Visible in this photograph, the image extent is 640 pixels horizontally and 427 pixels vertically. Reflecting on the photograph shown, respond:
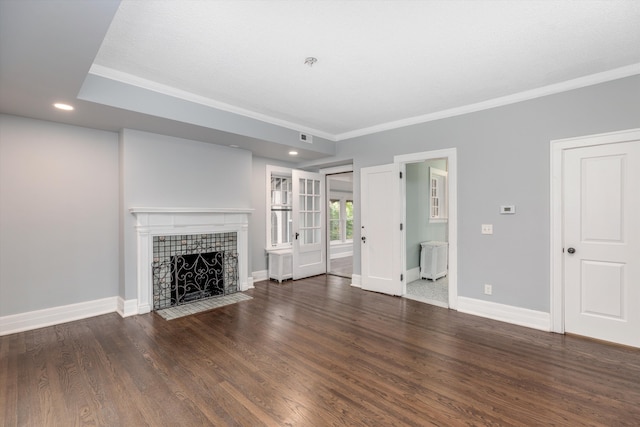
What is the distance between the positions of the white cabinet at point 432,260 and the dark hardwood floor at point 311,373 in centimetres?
185

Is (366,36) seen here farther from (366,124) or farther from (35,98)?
(35,98)

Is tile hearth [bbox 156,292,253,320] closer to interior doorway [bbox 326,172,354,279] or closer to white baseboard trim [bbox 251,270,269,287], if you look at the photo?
white baseboard trim [bbox 251,270,269,287]

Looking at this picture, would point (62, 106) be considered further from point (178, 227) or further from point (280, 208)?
point (280, 208)

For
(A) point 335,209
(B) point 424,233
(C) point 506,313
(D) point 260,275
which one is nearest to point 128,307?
(D) point 260,275

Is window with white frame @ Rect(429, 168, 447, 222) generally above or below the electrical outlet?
above

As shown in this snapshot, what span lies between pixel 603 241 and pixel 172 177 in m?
5.27

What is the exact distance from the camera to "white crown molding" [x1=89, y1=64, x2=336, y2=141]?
2.82 meters

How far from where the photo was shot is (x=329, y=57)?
262 cm

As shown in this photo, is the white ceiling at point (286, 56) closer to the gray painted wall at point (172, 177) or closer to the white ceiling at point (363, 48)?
the white ceiling at point (363, 48)

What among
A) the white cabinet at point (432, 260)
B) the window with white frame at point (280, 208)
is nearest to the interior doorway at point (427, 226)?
the white cabinet at point (432, 260)

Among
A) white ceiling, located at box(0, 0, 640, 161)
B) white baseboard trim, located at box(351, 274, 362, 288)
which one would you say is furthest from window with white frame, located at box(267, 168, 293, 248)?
white ceiling, located at box(0, 0, 640, 161)

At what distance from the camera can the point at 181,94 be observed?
3.34 m

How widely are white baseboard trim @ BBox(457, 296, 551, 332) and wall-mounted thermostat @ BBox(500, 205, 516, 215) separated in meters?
1.14

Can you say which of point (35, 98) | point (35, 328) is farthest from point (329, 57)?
point (35, 328)
